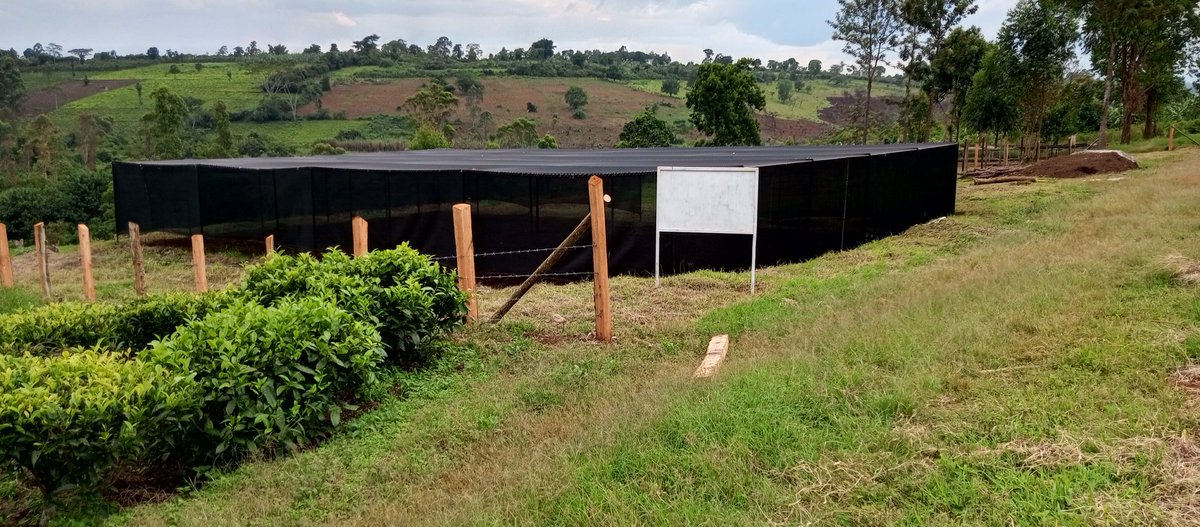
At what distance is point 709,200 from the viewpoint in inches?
324

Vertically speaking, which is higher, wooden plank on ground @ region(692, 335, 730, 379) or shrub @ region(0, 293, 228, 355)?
shrub @ region(0, 293, 228, 355)

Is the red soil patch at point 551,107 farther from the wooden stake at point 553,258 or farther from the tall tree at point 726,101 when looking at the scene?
the wooden stake at point 553,258

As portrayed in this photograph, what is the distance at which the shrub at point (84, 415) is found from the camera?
3527 mm

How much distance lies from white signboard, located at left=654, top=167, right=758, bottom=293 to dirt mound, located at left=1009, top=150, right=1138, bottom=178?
16.9 m

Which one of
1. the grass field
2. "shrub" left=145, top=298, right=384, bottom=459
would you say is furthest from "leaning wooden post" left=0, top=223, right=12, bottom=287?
the grass field

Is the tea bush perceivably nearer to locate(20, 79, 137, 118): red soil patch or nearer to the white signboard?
the white signboard

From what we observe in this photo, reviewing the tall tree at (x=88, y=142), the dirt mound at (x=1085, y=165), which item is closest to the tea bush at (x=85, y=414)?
the dirt mound at (x=1085, y=165)

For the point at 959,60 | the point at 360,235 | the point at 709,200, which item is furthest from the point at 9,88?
the point at 709,200

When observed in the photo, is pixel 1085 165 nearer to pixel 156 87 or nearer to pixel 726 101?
pixel 726 101

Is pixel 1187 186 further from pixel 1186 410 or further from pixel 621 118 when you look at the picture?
pixel 621 118

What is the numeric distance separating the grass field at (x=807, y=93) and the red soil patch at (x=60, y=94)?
55.6 meters

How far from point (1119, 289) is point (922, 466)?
3576mm

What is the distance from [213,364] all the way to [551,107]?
74.8 m

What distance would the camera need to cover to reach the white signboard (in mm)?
8055
